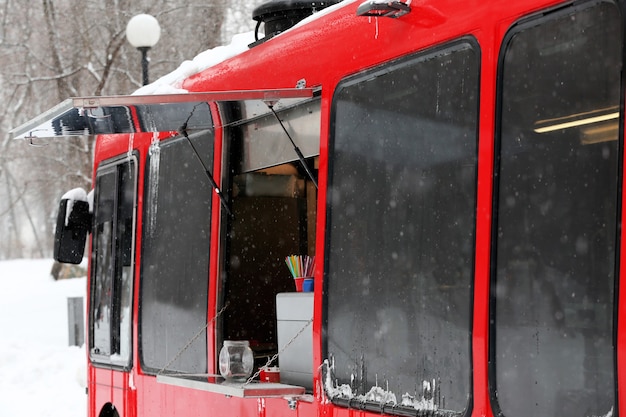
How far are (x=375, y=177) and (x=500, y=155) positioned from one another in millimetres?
844

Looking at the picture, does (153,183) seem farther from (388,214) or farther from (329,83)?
(388,214)

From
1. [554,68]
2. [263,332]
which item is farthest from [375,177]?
[263,332]

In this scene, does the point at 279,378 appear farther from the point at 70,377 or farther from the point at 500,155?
the point at 70,377

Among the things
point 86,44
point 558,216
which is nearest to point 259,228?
point 558,216

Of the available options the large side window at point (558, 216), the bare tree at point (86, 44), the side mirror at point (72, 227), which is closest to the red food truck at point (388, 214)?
the large side window at point (558, 216)

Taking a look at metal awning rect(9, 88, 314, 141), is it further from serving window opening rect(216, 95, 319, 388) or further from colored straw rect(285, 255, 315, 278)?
colored straw rect(285, 255, 315, 278)

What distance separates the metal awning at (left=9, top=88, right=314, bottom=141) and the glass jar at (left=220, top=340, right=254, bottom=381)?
1.16m

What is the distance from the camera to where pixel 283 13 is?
598 centimetres

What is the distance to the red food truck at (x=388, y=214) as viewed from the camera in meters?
3.21

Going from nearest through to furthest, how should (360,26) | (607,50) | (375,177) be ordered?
(607,50) < (375,177) < (360,26)

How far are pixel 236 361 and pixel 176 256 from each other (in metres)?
1.23

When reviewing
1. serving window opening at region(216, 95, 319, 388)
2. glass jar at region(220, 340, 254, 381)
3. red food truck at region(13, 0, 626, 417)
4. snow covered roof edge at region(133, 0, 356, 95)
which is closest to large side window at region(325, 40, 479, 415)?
red food truck at region(13, 0, 626, 417)

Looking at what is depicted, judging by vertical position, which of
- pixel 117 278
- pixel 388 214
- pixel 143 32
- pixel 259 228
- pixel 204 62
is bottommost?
pixel 117 278

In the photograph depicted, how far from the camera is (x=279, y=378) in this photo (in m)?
5.28
